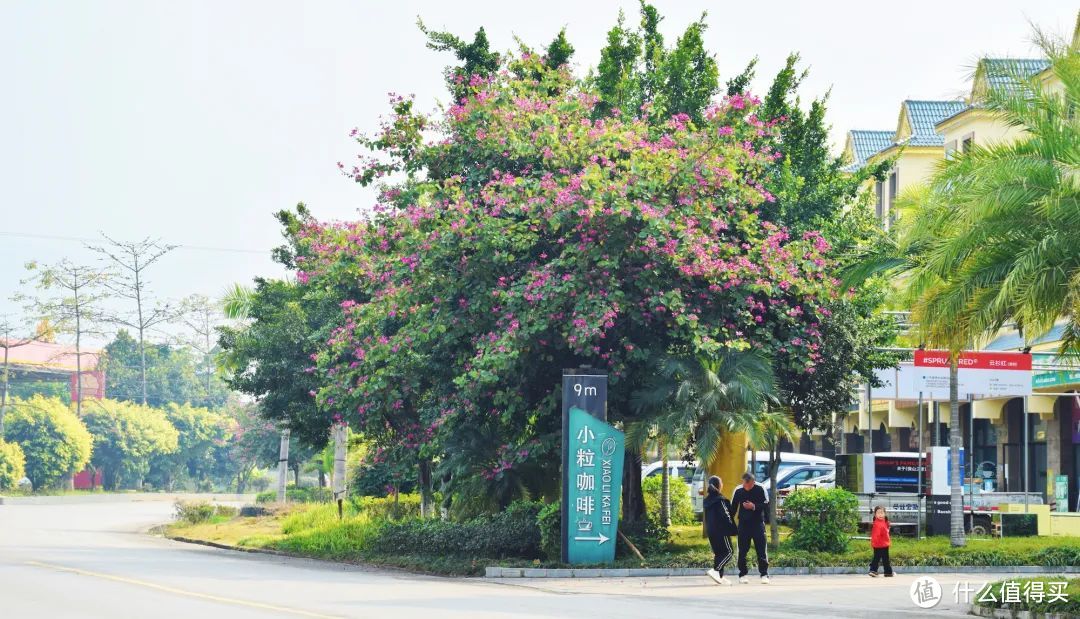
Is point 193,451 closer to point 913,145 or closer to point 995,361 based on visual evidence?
point 913,145

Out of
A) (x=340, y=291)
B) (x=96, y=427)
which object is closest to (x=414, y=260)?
(x=340, y=291)

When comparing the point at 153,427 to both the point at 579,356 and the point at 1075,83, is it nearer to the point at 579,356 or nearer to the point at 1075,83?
the point at 579,356

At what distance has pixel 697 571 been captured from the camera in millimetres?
24094

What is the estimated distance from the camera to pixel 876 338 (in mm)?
30922

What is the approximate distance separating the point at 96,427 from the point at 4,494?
1850 cm

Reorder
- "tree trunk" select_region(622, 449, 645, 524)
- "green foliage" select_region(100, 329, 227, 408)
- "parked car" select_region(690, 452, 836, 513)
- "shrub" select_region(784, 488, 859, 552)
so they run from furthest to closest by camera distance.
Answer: "green foliage" select_region(100, 329, 227, 408), "parked car" select_region(690, 452, 836, 513), "tree trunk" select_region(622, 449, 645, 524), "shrub" select_region(784, 488, 859, 552)

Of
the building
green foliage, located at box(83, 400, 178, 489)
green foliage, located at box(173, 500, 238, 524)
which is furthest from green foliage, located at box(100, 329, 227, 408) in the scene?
the building

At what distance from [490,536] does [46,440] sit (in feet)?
211

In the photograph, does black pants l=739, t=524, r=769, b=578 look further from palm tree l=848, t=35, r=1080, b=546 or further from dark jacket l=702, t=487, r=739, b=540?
palm tree l=848, t=35, r=1080, b=546

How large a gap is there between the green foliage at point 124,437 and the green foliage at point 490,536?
71690 millimetres

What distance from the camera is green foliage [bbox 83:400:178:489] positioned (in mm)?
95938

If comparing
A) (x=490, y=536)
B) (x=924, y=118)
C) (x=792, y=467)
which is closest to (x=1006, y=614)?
(x=490, y=536)

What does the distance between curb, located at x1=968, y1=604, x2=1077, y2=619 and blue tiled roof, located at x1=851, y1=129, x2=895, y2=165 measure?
39.0 m

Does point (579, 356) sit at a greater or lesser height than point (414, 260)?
lesser
